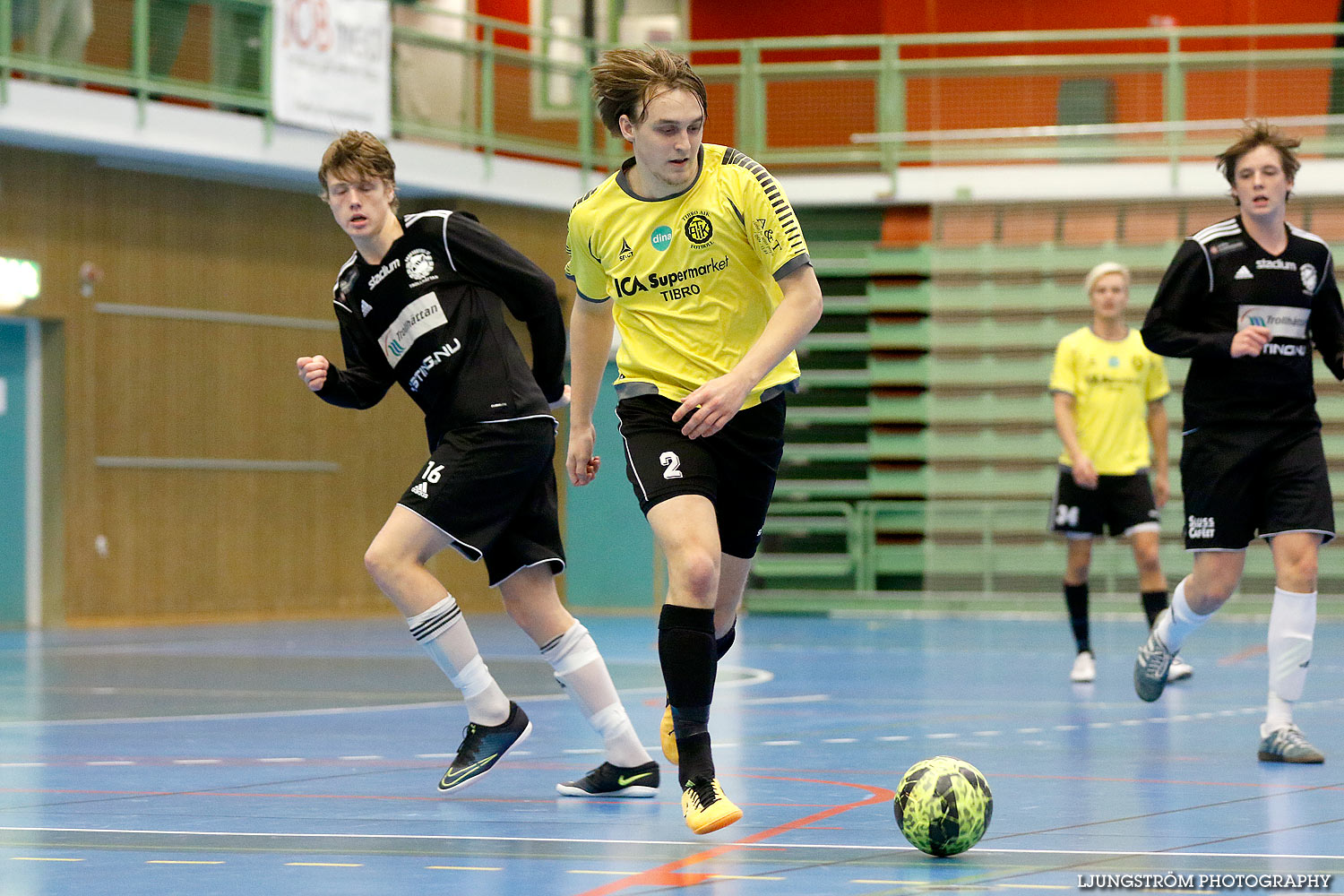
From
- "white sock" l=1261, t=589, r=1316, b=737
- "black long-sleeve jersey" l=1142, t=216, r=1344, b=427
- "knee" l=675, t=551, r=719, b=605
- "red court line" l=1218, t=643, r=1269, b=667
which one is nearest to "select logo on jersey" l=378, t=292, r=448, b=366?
"knee" l=675, t=551, r=719, b=605

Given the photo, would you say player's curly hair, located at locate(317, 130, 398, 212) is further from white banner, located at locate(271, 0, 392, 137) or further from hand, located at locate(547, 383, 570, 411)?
white banner, located at locate(271, 0, 392, 137)

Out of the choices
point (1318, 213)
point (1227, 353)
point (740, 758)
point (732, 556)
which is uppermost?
point (1318, 213)

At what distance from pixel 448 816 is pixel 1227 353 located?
133 inches

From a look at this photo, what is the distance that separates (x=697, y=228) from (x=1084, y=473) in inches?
235

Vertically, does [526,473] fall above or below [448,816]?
above

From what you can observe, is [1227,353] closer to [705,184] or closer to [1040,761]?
[1040,761]

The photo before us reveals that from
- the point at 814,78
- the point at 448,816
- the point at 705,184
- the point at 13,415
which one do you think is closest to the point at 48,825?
the point at 448,816

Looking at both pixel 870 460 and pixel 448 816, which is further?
pixel 870 460

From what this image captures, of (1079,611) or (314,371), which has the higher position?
(314,371)

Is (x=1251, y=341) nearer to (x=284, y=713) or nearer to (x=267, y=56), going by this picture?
(x=284, y=713)

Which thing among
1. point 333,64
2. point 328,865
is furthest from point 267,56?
point 328,865

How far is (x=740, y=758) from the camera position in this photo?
6891mm

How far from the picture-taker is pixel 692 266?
5359 millimetres

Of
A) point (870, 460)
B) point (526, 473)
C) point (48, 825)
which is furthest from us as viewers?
Result: point (870, 460)
